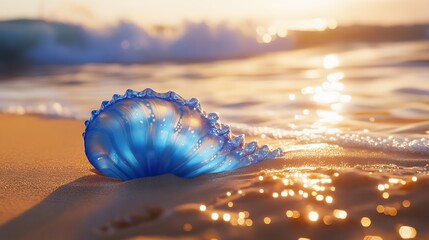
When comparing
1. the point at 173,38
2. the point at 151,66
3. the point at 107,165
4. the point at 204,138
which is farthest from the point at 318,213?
the point at 173,38

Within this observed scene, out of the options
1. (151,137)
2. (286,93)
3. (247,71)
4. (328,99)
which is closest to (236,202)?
(151,137)

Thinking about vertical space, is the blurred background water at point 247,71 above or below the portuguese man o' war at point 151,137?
above

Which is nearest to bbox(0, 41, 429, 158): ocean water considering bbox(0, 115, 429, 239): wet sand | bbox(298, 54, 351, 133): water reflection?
bbox(298, 54, 351, 133): water reflection

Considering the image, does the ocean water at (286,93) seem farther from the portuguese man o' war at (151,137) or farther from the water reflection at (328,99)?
the portuguese man o' war at (151,137)

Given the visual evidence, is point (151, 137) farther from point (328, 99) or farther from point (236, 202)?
point (328, 99)

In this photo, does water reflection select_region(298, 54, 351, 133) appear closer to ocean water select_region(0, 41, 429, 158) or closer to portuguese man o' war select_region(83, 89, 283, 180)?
ocean water select_region(0, 41, 429, 158)

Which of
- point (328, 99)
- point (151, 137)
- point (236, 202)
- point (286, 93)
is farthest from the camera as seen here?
point (286, 93)

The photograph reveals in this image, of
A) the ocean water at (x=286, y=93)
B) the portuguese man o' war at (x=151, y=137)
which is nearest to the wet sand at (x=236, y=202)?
the portuguese man o' war at (x=151, y=137)
